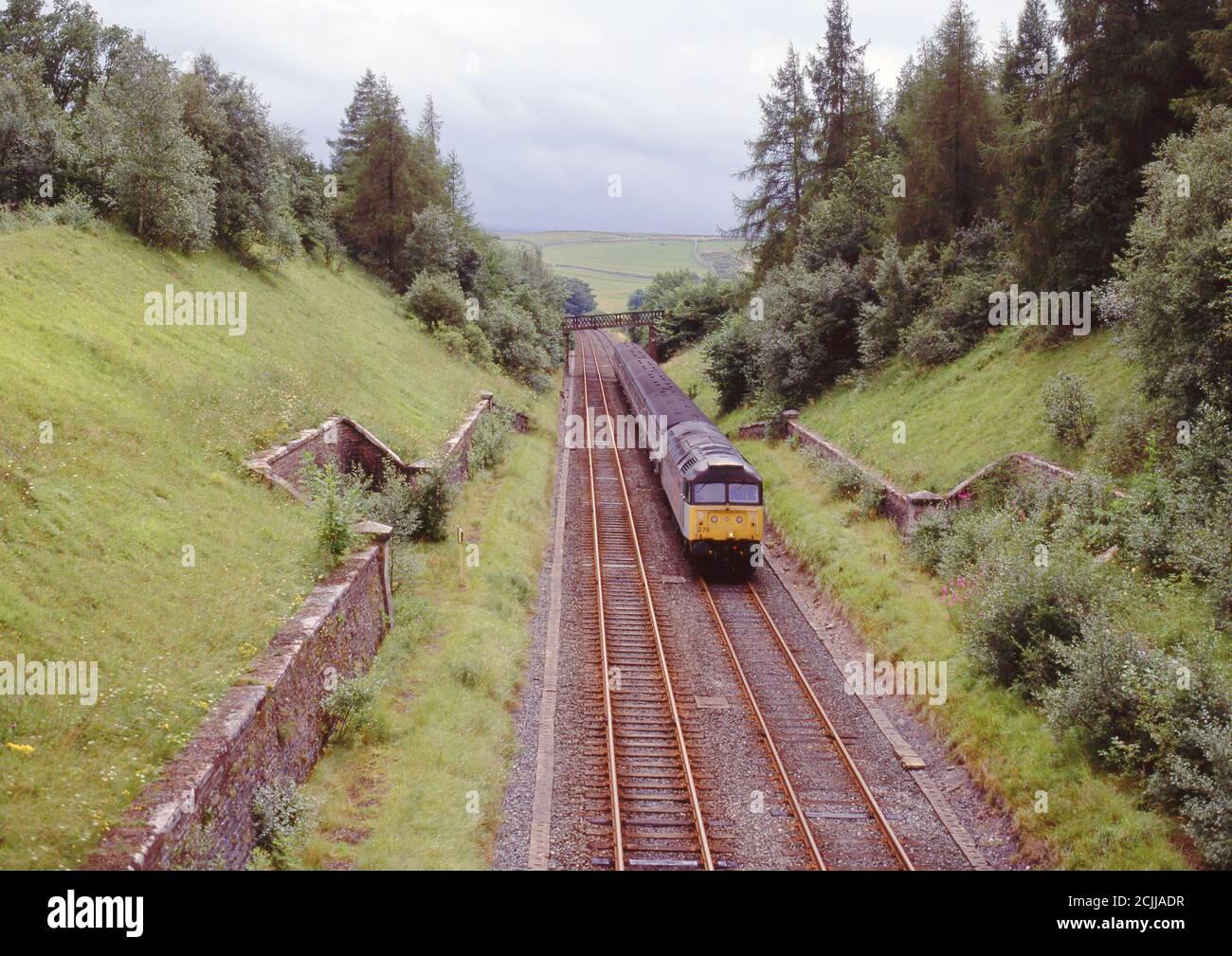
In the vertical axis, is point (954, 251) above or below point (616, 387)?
above

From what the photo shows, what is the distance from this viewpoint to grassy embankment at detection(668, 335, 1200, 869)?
10062 mm

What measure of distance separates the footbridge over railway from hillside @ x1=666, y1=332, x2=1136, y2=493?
3663cm

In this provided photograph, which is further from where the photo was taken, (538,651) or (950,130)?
(950,130)

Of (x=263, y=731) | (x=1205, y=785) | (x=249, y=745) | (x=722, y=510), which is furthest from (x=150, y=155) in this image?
(x=1205, y=785)

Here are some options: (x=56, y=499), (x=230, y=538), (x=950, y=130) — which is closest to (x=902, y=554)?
(x=230, y=538)

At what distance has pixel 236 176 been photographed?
30.8 m

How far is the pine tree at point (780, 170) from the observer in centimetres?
4300

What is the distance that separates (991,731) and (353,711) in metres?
9.14

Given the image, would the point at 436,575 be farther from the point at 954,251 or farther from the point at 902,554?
the point at 954,251

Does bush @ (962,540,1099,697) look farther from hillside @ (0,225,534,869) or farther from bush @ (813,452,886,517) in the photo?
hillside @ (0,225,534,869)

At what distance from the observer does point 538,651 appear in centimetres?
1645

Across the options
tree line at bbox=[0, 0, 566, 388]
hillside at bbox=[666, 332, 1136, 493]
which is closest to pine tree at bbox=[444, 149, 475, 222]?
tree line at bbox=[0, 0, 566, 388]
